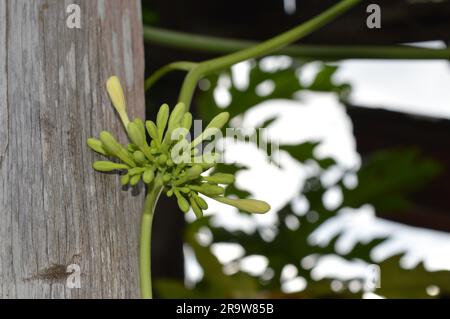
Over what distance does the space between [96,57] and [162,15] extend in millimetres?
1595

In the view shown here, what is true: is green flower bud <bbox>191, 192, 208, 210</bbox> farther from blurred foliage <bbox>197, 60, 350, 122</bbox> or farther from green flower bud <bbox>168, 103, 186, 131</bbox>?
blurred foliage <bbox>197, 60, 350, 122</bbox>

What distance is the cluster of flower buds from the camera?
0.76 m

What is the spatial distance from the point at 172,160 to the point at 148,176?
1.1 inches

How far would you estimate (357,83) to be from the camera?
8.38 ft

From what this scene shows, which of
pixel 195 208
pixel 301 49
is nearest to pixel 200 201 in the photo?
pixel 195 208

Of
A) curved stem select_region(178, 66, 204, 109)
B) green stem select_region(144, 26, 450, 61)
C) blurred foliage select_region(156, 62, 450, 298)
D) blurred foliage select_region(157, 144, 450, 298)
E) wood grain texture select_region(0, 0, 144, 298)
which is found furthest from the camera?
blurred foliage select_region(156, 62, 450, 298)

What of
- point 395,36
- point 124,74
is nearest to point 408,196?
point 395,36

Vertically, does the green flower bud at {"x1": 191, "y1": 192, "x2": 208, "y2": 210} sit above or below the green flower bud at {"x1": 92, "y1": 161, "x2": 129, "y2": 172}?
below

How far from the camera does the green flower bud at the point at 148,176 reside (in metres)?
0.76

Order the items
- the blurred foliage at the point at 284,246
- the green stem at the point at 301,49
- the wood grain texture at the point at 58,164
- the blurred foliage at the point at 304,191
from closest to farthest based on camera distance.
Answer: the wood grain texture at the point at 58,164 → the green stem at the point at 301,49 → the blurred foliage at the point at 284,246 → the blurred foliage at the point at 304,191

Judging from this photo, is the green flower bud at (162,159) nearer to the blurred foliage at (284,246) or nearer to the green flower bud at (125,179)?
the green flower bud at (125,179)

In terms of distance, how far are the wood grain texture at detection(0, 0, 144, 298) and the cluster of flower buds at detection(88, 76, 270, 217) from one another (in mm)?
30

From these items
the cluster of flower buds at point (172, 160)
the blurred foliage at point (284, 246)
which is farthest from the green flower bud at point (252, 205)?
the blurred foliage at point (284, 246)

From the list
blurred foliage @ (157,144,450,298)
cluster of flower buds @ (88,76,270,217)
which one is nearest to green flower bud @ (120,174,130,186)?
cluster of flower buds @ (88,76,270,217)
